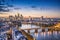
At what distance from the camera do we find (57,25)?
5.03ft

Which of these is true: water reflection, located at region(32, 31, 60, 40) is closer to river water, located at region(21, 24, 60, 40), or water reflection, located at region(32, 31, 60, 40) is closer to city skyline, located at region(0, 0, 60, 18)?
river water, located at region(21, 24, 60, 40)

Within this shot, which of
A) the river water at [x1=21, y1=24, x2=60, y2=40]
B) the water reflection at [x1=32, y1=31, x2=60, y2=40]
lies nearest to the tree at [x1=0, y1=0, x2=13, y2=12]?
the river water at [x1=21, y1=24, x2=60, y2=40]

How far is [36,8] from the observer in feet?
5.00

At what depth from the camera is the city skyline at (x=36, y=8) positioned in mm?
1501

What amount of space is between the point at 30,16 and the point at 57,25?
1.32 ft

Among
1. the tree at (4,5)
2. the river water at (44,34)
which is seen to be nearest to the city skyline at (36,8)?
the tree at (4,5)

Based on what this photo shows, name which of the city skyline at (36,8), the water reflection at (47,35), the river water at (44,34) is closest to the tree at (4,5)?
the city skyline at (36,8)

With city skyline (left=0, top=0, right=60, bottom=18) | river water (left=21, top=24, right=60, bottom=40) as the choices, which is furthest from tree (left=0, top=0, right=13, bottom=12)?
river water (left=21, top=24, right=60, bottom=40)

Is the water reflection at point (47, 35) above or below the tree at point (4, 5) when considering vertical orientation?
below

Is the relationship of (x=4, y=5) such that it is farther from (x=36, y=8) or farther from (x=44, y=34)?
(x=44, y=34)

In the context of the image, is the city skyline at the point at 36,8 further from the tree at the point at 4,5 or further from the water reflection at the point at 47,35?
the water reflection at the point at 47,35

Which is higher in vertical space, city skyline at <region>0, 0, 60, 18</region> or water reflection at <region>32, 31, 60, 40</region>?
city skyline at <region>0, 0, 60, 18</region>

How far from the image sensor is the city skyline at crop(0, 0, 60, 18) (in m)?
1.50

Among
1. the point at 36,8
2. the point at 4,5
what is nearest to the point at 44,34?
the point at 36,8
